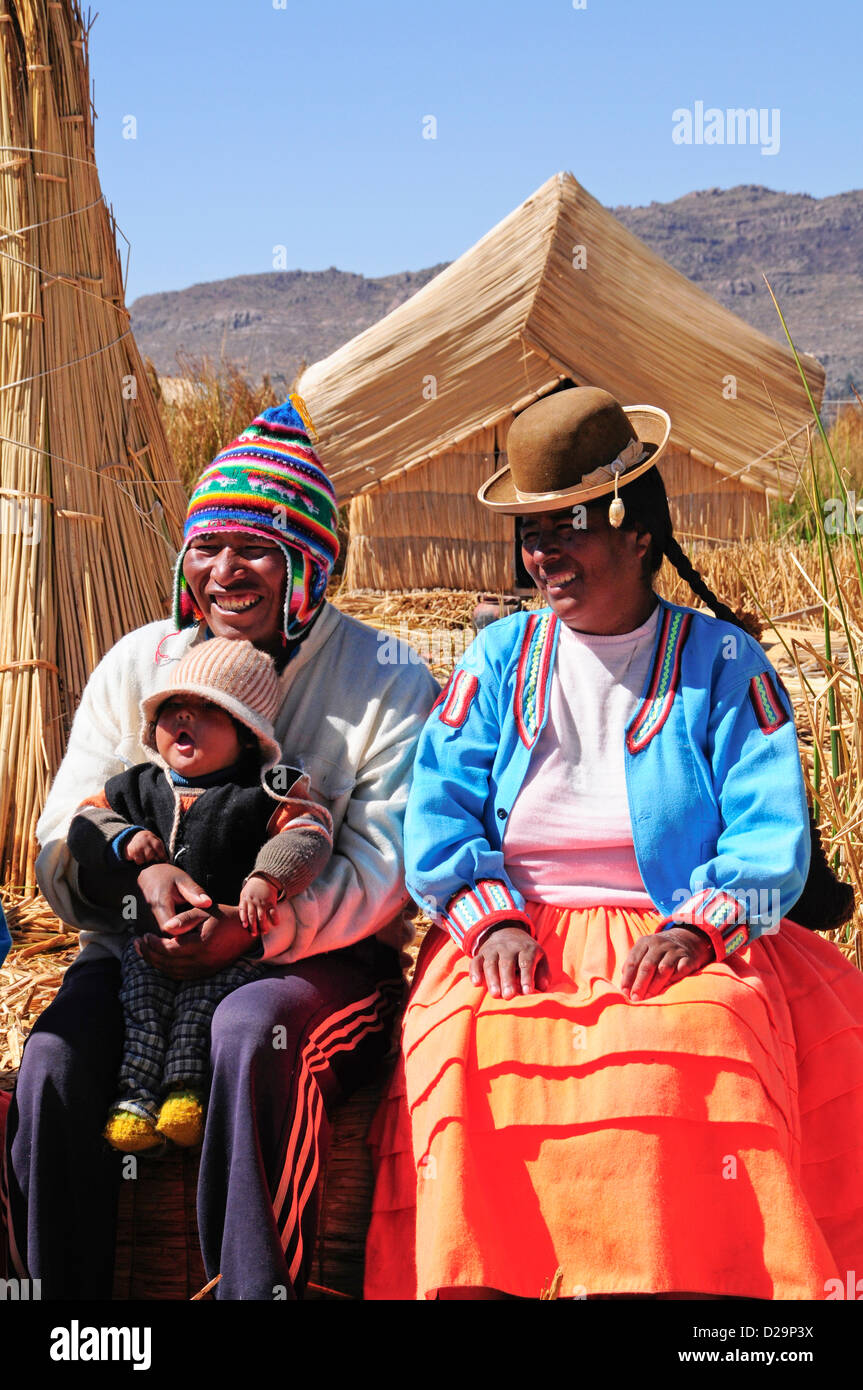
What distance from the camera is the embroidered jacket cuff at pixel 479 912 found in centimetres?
229

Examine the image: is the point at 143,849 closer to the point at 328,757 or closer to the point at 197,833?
the point at 197,833

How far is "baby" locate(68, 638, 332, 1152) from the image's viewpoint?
2219mm

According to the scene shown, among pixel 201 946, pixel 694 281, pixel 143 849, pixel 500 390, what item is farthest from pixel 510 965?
pixel 694 281

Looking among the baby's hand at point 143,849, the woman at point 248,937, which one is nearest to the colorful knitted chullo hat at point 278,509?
the woman at point 248,937

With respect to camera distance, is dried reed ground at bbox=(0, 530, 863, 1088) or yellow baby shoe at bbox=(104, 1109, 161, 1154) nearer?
yellow baby shoe at bbox=(104, 1109, 161, 1154)

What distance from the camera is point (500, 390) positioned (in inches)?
331

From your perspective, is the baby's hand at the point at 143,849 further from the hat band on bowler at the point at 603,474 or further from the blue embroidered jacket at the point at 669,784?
the hat band on bowler at the point at 603,474

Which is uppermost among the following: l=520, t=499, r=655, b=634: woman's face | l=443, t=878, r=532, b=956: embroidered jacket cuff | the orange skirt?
l=520, t=499, r=655, b=634: woman's face

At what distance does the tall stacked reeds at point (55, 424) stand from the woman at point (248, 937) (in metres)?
1.31

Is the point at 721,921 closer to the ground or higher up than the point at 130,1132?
higher up

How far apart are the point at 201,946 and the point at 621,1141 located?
0.73 metres

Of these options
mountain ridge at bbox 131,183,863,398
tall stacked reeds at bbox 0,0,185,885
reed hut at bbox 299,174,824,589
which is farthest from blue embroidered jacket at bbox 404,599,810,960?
mountain ridge at bbox 131,183,863,398

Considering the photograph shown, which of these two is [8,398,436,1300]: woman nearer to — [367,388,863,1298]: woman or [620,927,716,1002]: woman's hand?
[367,388,863,1298]: woman
